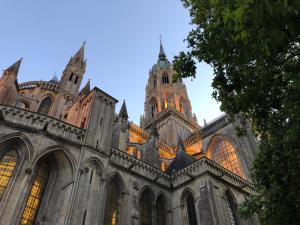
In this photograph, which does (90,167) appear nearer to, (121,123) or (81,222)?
(81,222)

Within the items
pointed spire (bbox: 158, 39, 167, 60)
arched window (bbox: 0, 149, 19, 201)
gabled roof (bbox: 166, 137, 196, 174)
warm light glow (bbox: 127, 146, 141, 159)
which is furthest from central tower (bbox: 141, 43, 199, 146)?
arched window (bbox: 0, 149, 19, 201)

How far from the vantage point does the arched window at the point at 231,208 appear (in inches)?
677

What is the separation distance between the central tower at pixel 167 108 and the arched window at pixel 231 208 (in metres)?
20.7

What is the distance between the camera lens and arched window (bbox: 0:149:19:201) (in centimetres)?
1235

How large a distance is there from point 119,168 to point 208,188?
582 centimetres

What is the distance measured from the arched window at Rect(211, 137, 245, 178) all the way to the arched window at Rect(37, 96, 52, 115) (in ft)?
62.4

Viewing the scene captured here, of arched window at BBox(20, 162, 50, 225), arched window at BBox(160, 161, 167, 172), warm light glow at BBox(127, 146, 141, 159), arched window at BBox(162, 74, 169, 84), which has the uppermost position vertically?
arched window at BBox(162, 74, 169, 84)

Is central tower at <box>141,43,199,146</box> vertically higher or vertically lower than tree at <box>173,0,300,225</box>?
higher

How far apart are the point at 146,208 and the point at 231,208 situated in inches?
233

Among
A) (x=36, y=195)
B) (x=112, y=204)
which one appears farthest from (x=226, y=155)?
(x=36, y=195)

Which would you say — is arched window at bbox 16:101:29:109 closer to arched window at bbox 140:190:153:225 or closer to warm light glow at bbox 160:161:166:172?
warm light glow at bbox 160:161:166:172

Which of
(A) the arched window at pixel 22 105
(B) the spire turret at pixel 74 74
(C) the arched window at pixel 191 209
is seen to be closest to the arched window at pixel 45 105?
(A) the arched window at pixel 22 105

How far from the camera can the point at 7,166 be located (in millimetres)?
12883

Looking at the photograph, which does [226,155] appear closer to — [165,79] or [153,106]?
[153,106]
